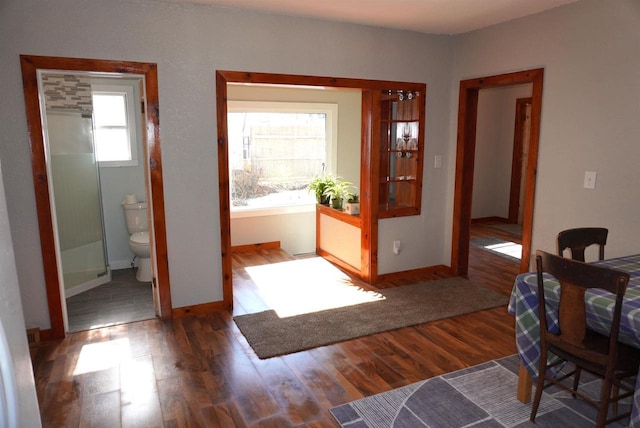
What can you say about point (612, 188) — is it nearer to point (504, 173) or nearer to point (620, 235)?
point (620, 235)

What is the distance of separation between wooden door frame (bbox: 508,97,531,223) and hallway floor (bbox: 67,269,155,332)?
582 cm

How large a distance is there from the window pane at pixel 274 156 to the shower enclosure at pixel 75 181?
5.44 ft

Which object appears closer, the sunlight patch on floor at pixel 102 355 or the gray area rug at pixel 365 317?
the sunlight patch on floor at pixel 102 355

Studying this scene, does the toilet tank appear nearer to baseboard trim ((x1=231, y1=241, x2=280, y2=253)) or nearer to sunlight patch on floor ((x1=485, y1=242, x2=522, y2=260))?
baseboard trim ((x1=231, y1=241, x2=280, y2=253))

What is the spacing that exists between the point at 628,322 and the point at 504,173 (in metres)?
6.09

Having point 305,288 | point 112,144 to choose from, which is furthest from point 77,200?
point 305,288

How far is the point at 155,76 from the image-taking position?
3293 millimetres

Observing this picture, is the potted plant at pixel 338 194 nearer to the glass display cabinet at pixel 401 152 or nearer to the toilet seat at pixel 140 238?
the glass display cabinet at pixel 401 152

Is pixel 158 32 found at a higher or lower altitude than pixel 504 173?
higher

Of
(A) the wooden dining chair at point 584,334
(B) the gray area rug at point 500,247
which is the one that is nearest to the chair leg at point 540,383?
(A) the wooden dining chair at point 584,334

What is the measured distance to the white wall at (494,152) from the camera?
24.0 ft

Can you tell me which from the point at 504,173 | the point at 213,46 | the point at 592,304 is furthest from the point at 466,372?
the point at 504,173

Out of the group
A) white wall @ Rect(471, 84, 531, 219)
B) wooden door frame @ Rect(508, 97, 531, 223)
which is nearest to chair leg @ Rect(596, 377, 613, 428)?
white wall @ Rect(471, 84, 531, 219)

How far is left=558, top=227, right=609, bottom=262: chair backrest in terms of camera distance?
2.51 m
